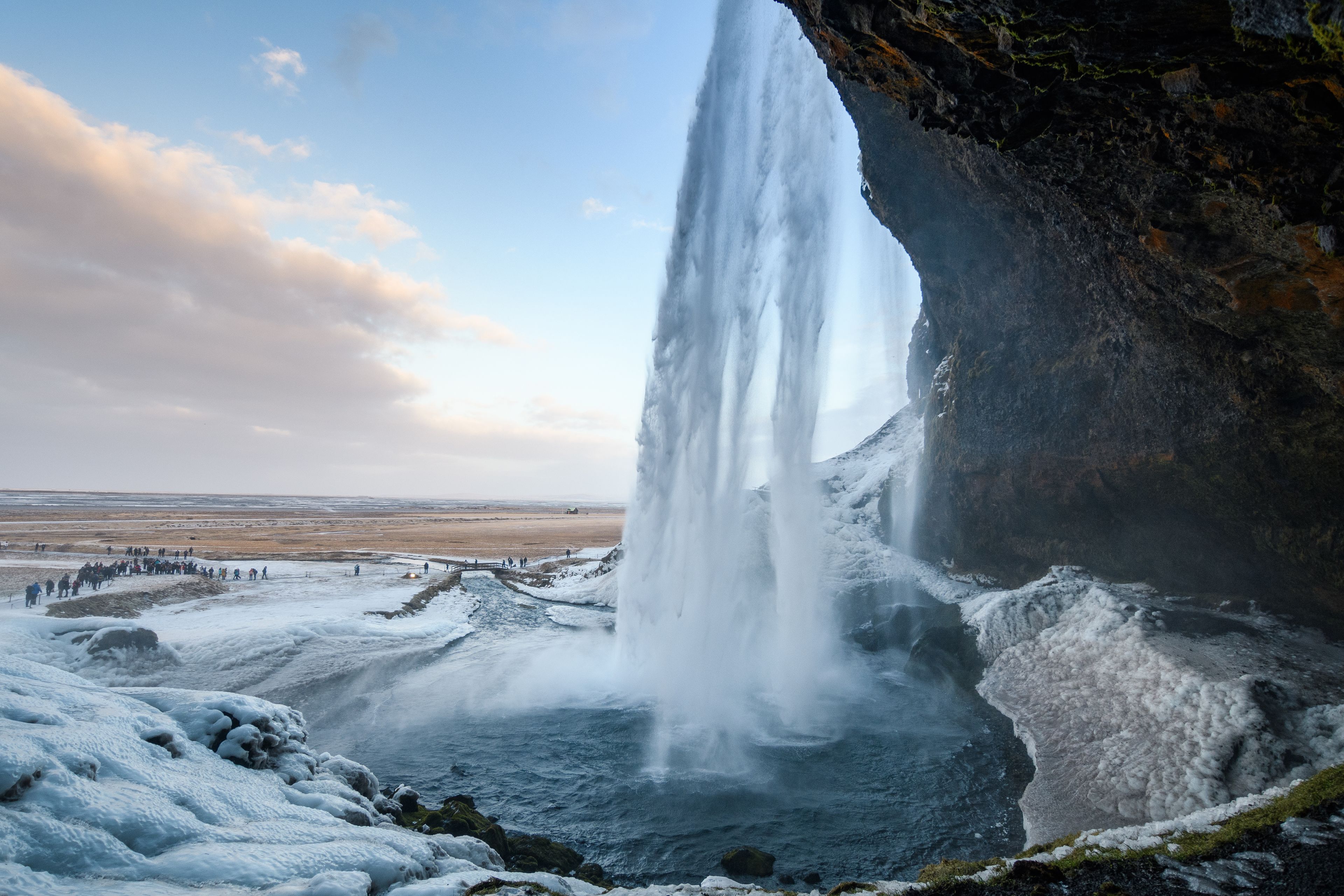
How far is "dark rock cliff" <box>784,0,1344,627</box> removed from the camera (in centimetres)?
769

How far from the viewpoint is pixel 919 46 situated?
9953mm

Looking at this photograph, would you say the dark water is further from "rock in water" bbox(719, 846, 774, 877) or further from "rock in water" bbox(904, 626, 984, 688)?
"rock in water" bbox(904, 626, 984, 688)

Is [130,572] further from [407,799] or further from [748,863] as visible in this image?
[748,863]

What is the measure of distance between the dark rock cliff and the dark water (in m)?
10.00

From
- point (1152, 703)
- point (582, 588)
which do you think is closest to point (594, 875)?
point (1152, 703)

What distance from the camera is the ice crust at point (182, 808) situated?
21.4 feet

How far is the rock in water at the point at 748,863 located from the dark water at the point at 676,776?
22 cm

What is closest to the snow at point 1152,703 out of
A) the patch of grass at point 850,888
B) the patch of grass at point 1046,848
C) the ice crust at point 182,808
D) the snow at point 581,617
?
the patch of grass at point 1046,848

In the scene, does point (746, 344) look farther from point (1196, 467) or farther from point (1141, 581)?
point (1141, 581)

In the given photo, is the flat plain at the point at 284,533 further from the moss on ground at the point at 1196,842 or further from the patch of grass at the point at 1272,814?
the patch of grass at the point at 1272,814

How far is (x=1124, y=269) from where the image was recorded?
52.3ft

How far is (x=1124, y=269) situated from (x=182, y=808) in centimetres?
2286

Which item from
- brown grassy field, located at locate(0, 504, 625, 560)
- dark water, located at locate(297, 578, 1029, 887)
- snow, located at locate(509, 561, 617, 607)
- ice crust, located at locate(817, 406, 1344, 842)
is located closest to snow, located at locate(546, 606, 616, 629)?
snow, located at locate(509, 561, 617, 607)

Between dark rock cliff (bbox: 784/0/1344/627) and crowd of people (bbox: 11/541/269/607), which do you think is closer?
dark rock cliff (bbox: 784/0/1344/627)
